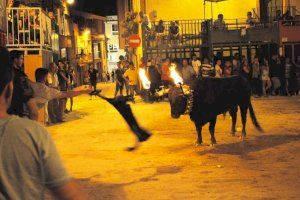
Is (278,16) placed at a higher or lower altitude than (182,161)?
higher

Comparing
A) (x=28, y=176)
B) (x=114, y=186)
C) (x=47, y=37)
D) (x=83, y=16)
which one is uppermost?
(x=83, y=16)

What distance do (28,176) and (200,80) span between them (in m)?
8.52

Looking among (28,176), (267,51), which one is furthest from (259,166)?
(267,51)

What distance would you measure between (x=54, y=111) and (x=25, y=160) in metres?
14.1

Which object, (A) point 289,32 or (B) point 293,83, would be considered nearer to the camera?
(B) point 293,83

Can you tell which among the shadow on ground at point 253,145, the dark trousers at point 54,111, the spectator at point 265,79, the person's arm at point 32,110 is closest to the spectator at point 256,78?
the spectator at point 265,79

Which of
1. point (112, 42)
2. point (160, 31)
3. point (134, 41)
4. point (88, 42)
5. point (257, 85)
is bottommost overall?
point (257, 85)

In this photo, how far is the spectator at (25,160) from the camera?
95.6 inches

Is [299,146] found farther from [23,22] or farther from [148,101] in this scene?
[148,101]

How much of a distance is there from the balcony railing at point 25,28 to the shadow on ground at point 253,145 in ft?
26.6

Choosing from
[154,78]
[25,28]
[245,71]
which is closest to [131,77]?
[154,78]

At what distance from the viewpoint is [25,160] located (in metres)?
2.45

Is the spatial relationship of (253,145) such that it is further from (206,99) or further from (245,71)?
(245,71)

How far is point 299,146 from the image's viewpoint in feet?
34.1
